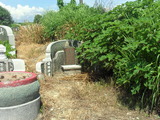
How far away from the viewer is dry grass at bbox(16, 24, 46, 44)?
421 inches

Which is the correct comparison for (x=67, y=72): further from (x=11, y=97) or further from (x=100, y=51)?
(x=11, y=97)

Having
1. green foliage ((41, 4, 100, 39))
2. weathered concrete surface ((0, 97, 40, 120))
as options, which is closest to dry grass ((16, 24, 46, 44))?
green foliage ((41, 4, 100, 39))

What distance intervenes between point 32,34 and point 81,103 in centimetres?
738

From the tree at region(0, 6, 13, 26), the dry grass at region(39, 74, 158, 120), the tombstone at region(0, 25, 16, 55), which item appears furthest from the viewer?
the tree at region(0, 6, 13, 26)

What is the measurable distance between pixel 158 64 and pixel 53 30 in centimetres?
685

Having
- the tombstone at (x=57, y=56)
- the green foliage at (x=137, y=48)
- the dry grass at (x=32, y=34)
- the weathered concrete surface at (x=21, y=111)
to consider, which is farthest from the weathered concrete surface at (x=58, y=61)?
the dry grass at (x=32, y=34)

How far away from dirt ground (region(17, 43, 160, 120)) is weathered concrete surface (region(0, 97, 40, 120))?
0.91 feet

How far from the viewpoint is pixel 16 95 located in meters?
3.25

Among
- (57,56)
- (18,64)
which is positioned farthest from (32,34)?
(18,64)

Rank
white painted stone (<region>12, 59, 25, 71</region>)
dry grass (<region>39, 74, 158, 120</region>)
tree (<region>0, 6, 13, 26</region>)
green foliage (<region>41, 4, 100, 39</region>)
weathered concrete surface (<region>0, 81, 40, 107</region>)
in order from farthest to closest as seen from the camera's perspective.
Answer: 1. tree (<region>0, 6, 13, 26</region>)
2. green foliage (<region>41, 4, 100, 39</region>)
3. white painted stone (<region>12, 59, 25, 71</region>)
4. dry grass (<region>39, 74, 158, 120</region>)
5. weathered concrete surface (<region>0, 81, 40, 107</region>)

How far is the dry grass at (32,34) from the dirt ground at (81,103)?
5.35 m

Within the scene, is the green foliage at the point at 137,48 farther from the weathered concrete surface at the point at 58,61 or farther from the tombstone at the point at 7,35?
the tombstone at the point at 7,35

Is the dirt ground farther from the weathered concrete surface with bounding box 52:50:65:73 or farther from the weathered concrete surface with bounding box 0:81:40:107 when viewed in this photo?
the weathered concrete surface with bounding box 52:50:65:73

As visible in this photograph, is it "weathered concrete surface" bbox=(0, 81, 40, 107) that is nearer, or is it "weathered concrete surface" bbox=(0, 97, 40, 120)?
"weathered concrete surface" bbox=(0, 81, 40, 107)
